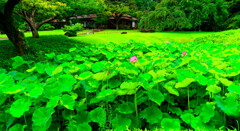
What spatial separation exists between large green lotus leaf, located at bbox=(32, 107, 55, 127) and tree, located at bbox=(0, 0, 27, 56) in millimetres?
4989

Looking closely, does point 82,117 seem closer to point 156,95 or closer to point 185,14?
point 156,95

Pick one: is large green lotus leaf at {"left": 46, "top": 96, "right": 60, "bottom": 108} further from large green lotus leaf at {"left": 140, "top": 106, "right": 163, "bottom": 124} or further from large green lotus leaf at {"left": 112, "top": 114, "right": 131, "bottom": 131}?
large green lotus leaf at {"left": 140, "top": 106, "right": 163, "bottom": 124}

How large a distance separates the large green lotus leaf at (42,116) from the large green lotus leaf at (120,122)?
0.32 m

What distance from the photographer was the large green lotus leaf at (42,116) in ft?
2.36

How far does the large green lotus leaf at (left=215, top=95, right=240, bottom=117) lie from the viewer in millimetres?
782

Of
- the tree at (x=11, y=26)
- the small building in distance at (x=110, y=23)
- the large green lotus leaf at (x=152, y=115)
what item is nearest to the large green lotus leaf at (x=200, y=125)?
the large green lotus leaf at (x=152, y=115)

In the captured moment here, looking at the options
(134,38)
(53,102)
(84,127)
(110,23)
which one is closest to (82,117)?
(84,127)

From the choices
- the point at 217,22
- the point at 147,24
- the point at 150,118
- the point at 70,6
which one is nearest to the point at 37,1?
the point at 70,6

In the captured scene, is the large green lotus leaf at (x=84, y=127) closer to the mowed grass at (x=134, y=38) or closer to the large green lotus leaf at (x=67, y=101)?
the large green lotus leaf at (x=67, y=101)

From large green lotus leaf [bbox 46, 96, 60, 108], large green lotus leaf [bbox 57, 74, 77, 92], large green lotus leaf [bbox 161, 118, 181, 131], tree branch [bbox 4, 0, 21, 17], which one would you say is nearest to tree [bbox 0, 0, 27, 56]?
tree branch [bbox 4, 0, 21, 17]

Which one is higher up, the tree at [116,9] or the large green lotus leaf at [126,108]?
the tree at [116,9]

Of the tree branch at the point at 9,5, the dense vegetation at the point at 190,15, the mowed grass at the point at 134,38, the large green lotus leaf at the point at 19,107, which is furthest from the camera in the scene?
the dense vegetation at the point at 190,15

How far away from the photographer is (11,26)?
4828 mm

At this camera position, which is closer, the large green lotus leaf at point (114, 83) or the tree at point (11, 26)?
the large green lotus leaf at point (114, 83)
